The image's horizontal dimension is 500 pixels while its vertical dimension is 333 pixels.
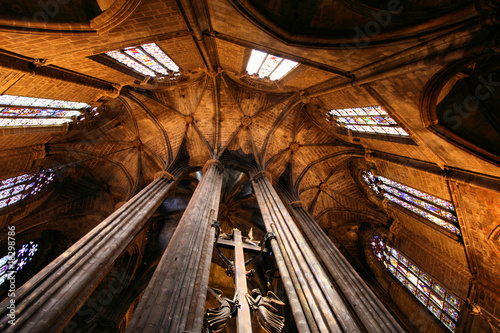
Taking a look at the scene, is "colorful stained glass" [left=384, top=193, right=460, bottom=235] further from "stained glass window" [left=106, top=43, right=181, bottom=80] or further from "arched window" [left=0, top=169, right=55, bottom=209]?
"arched window" [left=0, top=169, right=55, bottom=209]

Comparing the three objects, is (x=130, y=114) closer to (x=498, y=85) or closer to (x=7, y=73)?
(x=7, y=73)

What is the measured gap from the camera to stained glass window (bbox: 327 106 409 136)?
7.67 meters

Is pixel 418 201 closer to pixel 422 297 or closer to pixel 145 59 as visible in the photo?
pixel 422 297

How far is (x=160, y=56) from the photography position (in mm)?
8398

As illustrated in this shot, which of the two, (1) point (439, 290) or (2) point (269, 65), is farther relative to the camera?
(2) point (269, 65)

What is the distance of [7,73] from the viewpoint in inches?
199

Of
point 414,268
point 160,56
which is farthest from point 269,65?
point 414,268

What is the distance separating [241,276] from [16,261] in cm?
1074

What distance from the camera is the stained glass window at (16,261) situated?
8.94 meters

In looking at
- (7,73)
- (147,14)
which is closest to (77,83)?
(7,73)

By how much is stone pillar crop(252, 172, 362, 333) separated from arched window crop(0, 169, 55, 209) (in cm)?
967

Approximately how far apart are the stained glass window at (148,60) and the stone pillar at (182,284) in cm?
552

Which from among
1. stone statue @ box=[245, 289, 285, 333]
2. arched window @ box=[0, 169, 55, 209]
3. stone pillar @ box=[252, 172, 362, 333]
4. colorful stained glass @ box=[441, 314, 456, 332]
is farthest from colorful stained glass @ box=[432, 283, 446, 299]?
arched window @ box=[0, 169, 55, 209]

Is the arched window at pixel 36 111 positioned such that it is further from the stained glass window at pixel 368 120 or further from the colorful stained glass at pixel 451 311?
the colorful stained glass at pixel 451 311
